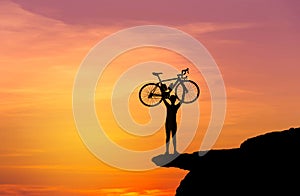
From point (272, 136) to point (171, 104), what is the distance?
28.2 feet

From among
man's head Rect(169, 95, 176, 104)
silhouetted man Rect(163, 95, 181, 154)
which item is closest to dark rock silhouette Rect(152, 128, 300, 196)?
silhouetted man Rect(163, 95, 181, 154)

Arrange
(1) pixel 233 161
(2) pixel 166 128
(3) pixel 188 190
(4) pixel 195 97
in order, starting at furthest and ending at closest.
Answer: (3) pixel 188 190 < (1) pixel 233 161 < (4) pixel 195 97 < (2) pixel 166 128

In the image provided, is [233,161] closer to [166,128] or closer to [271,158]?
[271,158]

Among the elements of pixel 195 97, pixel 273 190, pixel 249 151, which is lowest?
pixel 273 190

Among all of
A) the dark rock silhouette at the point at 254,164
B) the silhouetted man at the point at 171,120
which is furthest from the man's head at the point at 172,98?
the dark rock silhouette at the point at 254,164

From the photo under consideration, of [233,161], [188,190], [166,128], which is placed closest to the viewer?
[166,128]

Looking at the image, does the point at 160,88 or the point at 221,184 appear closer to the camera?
the point at 160,88

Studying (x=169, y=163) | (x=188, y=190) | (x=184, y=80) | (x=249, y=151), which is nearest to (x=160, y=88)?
(x=184, y=80)

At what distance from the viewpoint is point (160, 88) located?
42.4m

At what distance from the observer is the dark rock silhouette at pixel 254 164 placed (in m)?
43.9

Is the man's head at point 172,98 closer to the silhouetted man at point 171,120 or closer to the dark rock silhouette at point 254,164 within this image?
the silhouetted man at point 171,120

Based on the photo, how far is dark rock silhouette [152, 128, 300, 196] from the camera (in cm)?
4391

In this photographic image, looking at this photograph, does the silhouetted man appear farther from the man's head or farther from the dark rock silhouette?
the dark rock silhouette

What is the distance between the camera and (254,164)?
45.5 m
